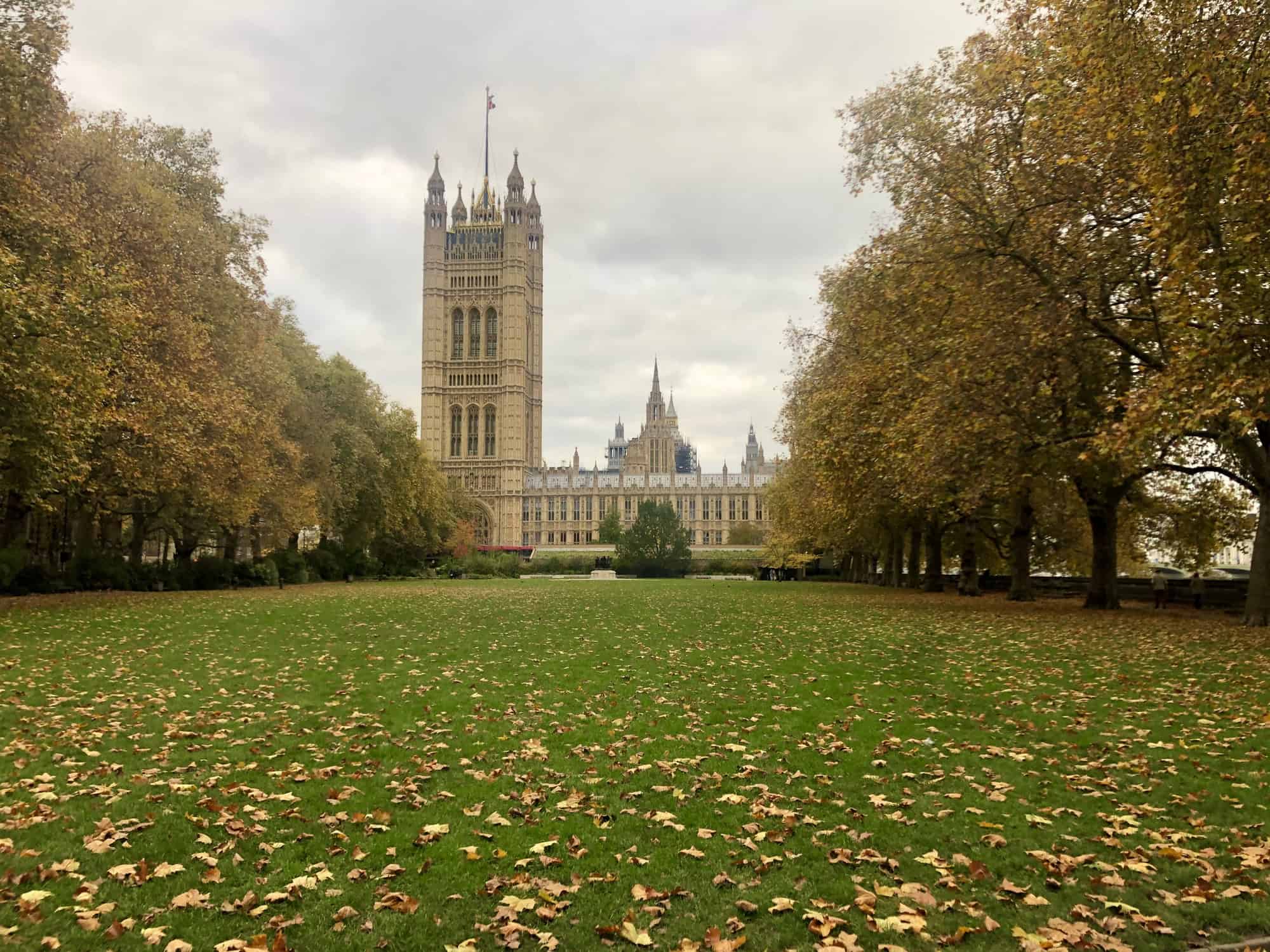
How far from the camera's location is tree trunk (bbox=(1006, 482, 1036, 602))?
2976cm

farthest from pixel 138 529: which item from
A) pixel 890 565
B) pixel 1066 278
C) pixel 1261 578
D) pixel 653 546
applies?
pixel 653 546

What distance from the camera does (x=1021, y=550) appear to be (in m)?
31.4

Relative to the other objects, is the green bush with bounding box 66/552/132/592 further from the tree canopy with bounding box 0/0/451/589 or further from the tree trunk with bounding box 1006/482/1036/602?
the tree trunk with bounding box 1006/482/1036/602

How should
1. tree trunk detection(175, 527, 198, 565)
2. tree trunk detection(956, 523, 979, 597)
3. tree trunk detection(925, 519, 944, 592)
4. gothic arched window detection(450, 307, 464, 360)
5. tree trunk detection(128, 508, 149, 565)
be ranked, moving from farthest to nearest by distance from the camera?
gothic arched window detection(450, 307, 464, 360) → tree trunk detection(925, 519, 944, 592) → tree trunk detection(175, 527, 198, 565) → tree trunk detection(956, 523, 979, 597) → tree trunk detection(128, 508, 149, 565)

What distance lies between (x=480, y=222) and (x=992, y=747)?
5494 inches

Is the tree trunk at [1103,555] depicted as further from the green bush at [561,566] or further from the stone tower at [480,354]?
the stone tower at [480,354]

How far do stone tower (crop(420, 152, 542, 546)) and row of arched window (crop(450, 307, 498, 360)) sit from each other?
14 cm

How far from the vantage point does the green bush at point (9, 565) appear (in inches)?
949

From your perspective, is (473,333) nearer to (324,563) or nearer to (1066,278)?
(324,563)

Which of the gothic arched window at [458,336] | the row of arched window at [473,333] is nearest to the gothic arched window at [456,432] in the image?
the row of arched window at [473,333]

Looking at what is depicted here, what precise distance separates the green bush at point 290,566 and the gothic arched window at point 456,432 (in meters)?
91.6

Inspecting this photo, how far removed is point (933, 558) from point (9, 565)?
113 feet


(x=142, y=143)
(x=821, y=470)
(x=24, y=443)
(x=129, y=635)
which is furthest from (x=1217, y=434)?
(x=142, y=143)

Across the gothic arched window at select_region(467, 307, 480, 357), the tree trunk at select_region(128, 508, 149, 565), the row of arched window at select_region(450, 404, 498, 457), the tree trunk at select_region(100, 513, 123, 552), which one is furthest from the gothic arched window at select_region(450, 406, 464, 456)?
the tree trunk at select_region(128, 508, 149, 565)
